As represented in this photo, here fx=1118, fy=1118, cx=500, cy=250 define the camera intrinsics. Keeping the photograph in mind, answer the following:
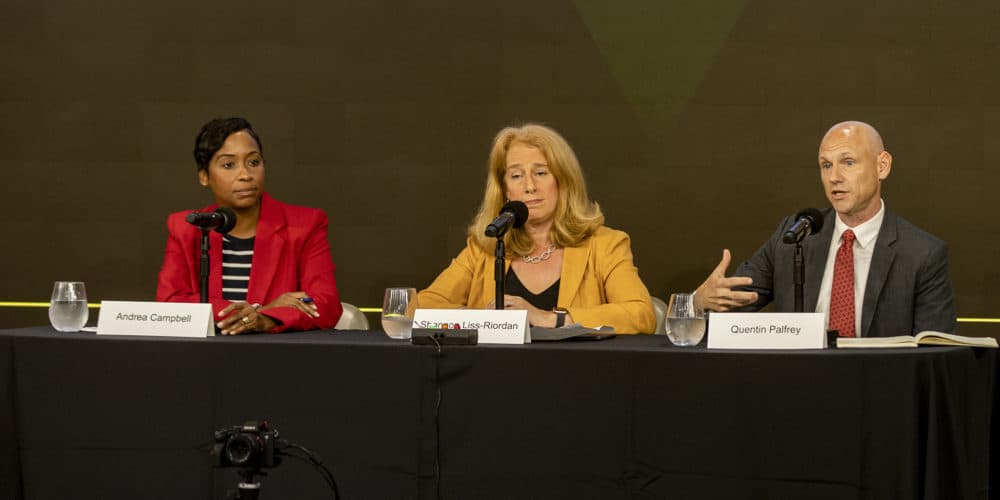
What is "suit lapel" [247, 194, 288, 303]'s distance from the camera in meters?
3.49

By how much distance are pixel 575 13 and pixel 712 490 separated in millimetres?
2615

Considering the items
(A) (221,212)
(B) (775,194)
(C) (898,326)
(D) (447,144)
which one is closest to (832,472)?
(C) (898,326)

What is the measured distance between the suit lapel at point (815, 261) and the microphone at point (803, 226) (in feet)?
1.88

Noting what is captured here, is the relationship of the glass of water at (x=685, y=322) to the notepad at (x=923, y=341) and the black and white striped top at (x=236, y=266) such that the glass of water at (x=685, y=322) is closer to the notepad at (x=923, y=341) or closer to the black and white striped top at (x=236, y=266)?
the notepad at (x=923, y=341)

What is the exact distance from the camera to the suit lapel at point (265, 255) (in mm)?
3490

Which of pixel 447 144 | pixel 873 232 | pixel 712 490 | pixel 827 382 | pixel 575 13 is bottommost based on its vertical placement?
pixel 712 490

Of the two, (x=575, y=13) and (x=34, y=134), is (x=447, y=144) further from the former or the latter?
(x=34, y=134)

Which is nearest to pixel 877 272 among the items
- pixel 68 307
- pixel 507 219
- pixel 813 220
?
pixel 813 220

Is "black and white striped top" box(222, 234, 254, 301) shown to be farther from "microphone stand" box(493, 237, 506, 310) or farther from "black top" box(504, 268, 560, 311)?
"microphone stand" box(493, 237, 506, 310)

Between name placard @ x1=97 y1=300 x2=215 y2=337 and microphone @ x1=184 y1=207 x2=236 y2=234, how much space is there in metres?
0.28

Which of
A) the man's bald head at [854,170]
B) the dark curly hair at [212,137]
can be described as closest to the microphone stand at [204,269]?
the dark curly hair at [212,137]

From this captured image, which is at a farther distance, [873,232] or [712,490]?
[873,232]

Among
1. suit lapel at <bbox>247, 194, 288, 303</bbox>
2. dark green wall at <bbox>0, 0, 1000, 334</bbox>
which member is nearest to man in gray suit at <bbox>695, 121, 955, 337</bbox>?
dark green wall at <bbox>0, 0, 1000, 334</bbox>

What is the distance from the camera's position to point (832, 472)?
88.0 inches
